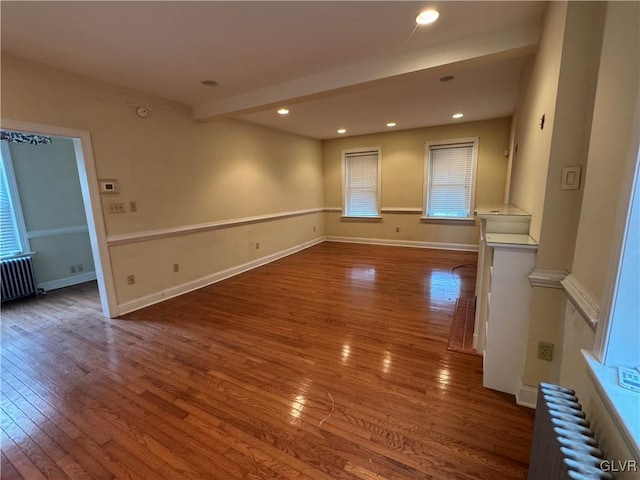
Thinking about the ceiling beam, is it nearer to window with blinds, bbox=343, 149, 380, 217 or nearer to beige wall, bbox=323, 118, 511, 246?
beige wall, bbox=323, 118, 511, 246

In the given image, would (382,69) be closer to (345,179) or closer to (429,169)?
(429,169)

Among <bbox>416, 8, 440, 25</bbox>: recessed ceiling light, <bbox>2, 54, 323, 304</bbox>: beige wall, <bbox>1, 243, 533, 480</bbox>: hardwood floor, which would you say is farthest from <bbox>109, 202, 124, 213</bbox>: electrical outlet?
<bbox>416, 8, 440, 25</bbox>: recessed ceiling light

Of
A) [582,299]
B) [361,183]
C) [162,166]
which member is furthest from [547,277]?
[361,183]

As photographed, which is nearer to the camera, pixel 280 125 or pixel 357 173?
pixel 280 125

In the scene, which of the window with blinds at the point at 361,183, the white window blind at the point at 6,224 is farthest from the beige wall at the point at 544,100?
the white window blind at the point at 6,224

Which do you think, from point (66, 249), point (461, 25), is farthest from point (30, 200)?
point (461, 25)

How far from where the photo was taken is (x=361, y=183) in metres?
6.73

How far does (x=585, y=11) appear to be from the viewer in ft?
4.42

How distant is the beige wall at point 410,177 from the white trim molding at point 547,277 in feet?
14.8

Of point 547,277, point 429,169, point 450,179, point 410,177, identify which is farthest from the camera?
point 410,177

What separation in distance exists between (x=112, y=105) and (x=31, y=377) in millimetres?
2653

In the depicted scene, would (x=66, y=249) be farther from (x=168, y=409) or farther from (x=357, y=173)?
→ (x=357, y=173)

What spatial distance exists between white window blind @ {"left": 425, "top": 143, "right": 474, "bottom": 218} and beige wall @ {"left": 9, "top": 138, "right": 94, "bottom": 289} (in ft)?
21.0

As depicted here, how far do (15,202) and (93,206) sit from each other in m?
1.94
